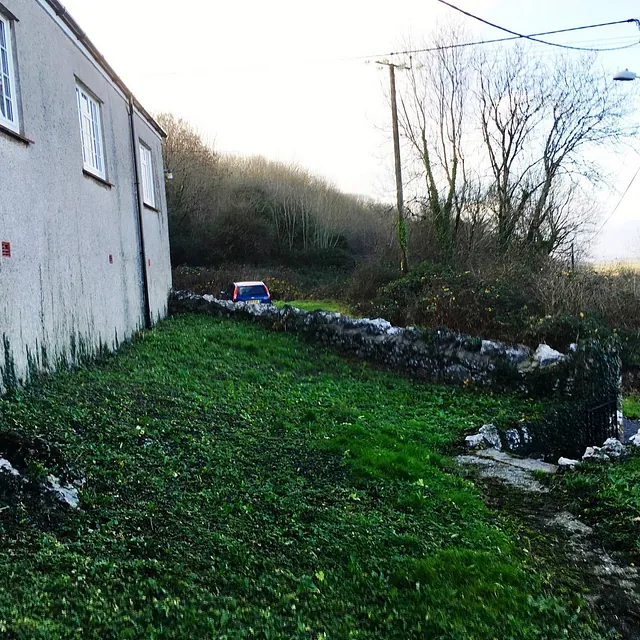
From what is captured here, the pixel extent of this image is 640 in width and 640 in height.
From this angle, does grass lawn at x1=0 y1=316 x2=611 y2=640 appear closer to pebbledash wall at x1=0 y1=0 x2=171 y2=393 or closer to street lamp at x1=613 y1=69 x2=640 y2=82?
pebbledash wall at x1=0 y1=0 x2=171 y2=393

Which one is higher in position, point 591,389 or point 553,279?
point 553,279

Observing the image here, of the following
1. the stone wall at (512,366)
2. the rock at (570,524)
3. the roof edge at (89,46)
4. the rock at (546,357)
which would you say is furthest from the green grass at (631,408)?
the roof edge at (89,46)

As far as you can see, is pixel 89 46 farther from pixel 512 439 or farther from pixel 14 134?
pixel 512 439

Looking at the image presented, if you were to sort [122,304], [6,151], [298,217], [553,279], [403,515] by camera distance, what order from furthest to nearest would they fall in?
1. [298,217]
2. [553,279]
3. [122,304]
4. [6,151]
5. [403,515]

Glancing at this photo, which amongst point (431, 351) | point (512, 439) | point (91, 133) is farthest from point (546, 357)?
point (91, 133)

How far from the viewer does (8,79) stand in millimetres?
7113

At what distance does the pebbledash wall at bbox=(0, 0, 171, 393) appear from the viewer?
685cm

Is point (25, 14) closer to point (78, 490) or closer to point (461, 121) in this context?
point (78, 490)

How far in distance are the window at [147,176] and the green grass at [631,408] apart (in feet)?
39.8

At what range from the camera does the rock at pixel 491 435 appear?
27.1 ft

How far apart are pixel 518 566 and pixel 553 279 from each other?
42.0ft

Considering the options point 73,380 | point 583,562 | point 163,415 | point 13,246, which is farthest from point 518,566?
point 13,246

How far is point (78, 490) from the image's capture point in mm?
4406

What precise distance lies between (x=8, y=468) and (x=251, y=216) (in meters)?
33.4
